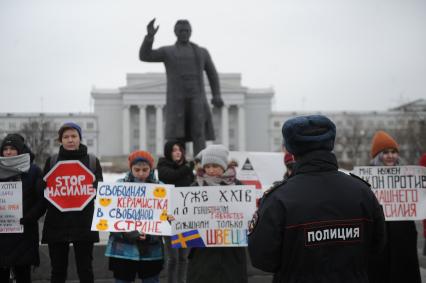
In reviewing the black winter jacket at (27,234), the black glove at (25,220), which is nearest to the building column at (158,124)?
the black winter jacket at (27,234)

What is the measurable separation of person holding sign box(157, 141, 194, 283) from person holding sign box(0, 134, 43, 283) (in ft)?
4.91

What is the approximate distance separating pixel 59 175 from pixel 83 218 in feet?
1.65

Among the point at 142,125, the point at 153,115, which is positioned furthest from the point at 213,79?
the point at 153,115

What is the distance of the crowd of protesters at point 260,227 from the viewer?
8.21 ft

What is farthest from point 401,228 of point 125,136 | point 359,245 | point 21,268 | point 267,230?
point 125,136

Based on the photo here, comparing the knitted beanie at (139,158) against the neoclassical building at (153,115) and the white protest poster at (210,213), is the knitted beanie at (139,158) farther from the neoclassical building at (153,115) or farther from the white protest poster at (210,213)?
the neoclassical building at (153,115)

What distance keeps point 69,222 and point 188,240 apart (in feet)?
4.32

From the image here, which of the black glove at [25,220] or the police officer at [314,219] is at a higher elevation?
the police officer at [314,219]

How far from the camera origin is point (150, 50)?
7168 millimetres

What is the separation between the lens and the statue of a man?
7484 mm

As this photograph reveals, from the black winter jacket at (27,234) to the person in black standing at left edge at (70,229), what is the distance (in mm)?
145

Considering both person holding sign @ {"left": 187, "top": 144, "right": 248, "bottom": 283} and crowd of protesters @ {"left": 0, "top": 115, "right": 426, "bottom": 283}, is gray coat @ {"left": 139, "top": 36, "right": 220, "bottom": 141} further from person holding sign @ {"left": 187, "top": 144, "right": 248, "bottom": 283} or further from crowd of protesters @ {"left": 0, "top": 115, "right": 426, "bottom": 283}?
person holding sign @ {"left": 187, "top": 144, "right": 248, "bottom": 283}

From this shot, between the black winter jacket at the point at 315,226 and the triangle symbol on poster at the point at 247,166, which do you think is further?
the triangle symbol on poster at the point at 247,166

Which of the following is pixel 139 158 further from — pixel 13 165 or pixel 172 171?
pixel 13 165
